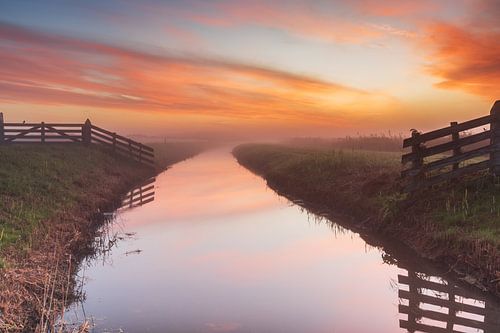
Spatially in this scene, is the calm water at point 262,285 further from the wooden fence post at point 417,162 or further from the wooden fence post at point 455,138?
the wooden fence post at point 455,138

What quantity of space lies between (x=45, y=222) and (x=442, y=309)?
458 inches

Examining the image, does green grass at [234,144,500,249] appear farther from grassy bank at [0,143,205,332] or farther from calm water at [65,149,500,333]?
grassy bank at [0,143,205,332]

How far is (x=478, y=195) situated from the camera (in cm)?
1484

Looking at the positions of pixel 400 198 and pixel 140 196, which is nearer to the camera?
pixel 400 198

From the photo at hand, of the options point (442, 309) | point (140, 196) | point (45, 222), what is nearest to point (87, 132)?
point (140, 196)

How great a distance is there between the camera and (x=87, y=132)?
1533 inches

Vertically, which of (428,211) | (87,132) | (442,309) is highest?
(87,132)

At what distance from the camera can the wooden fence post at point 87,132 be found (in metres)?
38.7

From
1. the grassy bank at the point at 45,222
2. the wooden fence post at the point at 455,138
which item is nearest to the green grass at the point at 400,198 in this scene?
the wooden fence post at the point at 455,138

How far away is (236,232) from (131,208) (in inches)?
281

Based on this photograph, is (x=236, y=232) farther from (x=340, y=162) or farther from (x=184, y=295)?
(x=340, y=162)

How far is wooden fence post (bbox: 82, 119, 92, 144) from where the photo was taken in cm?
3872

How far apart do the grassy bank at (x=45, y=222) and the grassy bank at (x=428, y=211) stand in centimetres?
934

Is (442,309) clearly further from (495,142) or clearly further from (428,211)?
(495,142)
